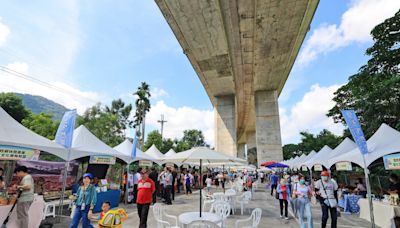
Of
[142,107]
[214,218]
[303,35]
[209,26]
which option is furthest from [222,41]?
[142,107]

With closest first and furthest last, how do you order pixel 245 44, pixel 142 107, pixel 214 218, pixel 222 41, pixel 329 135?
pixel 214 218
pixel 222 41
pixel 245 44
pixel 329 135
pixel 142 107

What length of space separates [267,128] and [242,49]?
38.4ft

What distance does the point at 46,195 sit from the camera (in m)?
9.48

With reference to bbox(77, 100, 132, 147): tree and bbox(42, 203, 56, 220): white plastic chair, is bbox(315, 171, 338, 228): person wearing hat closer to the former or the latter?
bbox(42, 203, 56, 220): white plastic chair

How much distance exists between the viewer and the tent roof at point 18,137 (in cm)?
513

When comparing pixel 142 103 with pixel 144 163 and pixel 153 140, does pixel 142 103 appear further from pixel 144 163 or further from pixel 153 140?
pixel 144 163

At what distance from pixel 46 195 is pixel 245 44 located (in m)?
16.7

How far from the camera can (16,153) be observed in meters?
5.18

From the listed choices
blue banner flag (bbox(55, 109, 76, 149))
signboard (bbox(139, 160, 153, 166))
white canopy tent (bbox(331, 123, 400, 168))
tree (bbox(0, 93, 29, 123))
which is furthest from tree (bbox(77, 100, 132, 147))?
white canopy tent (bbox(331, 123, 400, 168))

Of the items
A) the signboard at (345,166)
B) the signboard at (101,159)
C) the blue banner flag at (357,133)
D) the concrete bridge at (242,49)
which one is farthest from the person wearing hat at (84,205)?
the concrete bridge at (242,49)

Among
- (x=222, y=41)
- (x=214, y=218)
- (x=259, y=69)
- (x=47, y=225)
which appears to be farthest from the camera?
(x=259, y=69)

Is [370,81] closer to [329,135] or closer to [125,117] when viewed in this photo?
[329,135]

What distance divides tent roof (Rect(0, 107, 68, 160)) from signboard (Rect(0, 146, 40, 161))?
3.8 inches

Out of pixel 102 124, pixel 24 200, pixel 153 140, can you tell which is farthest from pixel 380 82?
pixel 153 140
